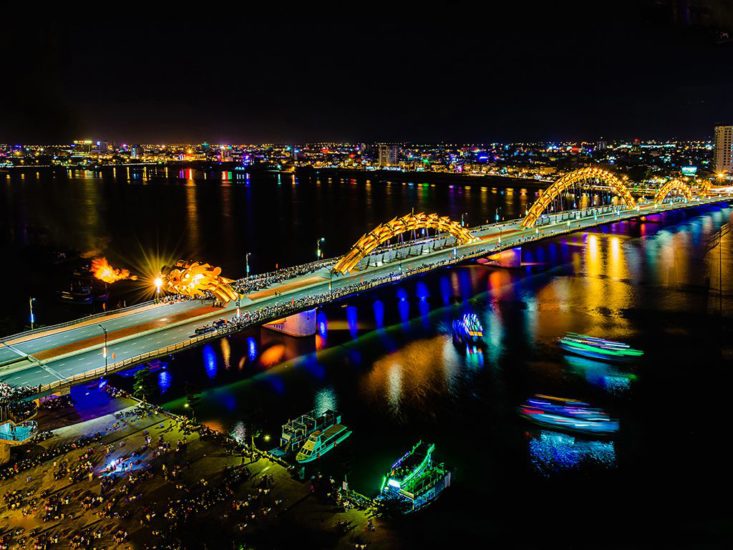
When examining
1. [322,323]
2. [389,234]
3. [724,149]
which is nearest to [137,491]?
[322,323]

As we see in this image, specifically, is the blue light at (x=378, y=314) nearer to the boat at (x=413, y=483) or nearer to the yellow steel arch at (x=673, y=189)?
the boat at (x=413, y=483)

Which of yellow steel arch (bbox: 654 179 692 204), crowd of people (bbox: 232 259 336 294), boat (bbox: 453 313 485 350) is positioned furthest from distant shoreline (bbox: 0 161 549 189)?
boat (bbox: 453 313 485 350)

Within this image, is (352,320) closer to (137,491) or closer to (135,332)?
(135,332)

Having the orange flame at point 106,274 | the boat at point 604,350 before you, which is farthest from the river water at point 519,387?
the orange flame at point 106,274

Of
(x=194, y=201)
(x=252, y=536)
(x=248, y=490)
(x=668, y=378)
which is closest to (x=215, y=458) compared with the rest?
(x=248, y=490)

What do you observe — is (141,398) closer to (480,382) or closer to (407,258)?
(480,382)

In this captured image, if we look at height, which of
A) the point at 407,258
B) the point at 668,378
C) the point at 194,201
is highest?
the point at 194,201
